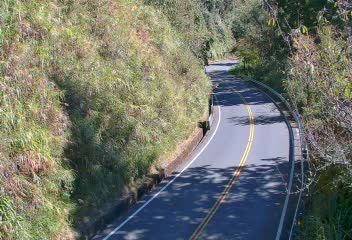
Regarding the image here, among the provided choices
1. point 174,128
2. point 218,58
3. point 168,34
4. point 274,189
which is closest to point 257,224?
point 274,189

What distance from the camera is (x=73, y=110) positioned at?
15164 mm

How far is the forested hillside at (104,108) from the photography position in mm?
9281

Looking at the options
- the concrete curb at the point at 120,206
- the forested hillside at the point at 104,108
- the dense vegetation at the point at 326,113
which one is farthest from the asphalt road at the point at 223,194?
the dense vegetation at the point at 326,113

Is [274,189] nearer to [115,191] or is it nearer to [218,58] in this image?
[115,191]

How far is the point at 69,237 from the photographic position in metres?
12.7

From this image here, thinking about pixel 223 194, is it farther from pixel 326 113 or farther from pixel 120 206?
pixel 326 113

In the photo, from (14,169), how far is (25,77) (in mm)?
2666

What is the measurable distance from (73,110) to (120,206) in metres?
A: 3.42

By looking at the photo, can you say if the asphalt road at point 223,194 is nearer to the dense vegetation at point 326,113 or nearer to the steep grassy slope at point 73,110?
the steep grassy slope at point 73,110

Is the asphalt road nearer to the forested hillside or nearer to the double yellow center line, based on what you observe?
the double yellow center line

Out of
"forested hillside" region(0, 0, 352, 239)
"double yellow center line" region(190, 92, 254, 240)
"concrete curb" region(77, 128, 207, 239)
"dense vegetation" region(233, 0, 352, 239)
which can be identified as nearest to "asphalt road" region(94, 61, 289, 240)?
"double yellow center line" region(190, 92, 254, 240)

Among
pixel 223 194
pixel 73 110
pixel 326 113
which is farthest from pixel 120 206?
pixel 326 113

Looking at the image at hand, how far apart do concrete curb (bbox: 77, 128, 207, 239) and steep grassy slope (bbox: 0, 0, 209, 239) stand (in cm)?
40

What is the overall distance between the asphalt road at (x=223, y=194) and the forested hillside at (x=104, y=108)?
120 centimetres
